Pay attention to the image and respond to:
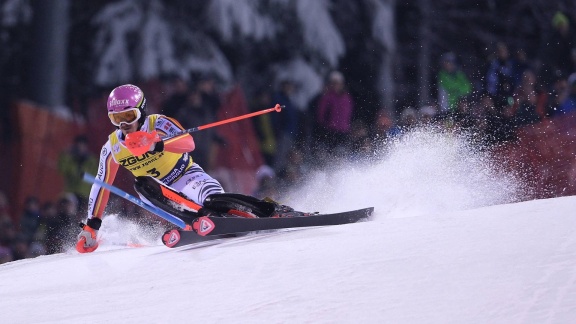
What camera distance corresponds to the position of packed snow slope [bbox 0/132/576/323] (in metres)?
4.59

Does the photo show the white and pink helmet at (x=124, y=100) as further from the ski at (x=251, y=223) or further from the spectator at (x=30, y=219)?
the spectator at (x=30, y=219)

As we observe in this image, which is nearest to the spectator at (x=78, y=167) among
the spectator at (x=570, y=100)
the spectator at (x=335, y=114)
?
the spectator at (x=335, y=114)

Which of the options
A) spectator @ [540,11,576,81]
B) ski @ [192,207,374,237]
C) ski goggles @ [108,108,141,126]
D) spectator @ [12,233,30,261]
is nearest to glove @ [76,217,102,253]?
ski goggles @ [108,108,141,126]

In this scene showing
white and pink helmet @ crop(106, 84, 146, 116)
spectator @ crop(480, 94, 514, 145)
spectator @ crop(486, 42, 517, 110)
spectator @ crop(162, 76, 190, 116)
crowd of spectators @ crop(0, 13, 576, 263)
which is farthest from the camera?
spectator @ crop(162, 76, 190, 116)

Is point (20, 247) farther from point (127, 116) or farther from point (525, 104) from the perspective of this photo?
point (525, 104)

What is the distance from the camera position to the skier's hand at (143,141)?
6.96 m

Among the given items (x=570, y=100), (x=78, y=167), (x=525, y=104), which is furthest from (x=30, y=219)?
(x=570, y=100)

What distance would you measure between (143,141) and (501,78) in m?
4.40

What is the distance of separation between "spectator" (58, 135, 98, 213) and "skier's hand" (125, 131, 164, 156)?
14.0 feet

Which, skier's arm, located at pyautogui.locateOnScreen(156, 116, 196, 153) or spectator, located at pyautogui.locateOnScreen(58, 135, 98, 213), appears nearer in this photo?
skier's arm, located at pyautogui.locateOnScreen(156, 116, 196, 153)

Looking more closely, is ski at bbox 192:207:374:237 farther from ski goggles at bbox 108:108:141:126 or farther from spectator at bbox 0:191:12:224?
spectator at bbox 0:191:12:224

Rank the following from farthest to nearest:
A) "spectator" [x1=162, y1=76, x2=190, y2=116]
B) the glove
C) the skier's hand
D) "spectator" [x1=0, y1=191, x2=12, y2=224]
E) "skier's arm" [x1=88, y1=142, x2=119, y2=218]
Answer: "spectator" [x1=162, y1=76, x2=190, y2=116] → "spectator" [x1=0, y1=191, x2=12, y2=224] → the glove → "skier's arm" [x1=88, y1=142, x2=119, y2=218] → the skier's hand

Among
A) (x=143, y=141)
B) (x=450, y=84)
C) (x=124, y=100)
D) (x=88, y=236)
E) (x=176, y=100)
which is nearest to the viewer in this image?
(x=143, y=141)

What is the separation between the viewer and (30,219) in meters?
10.9
